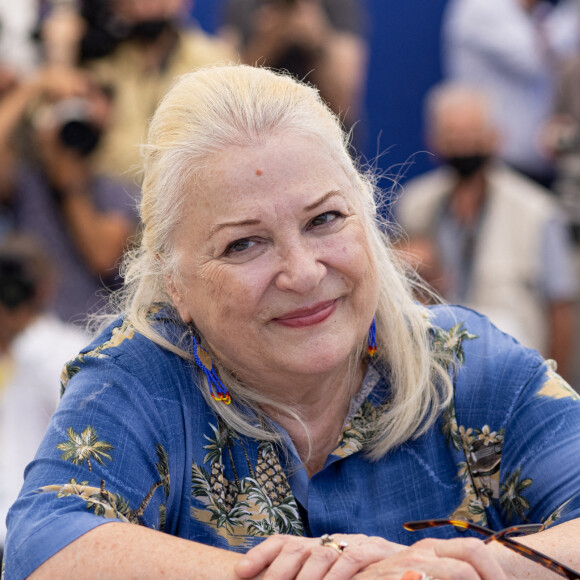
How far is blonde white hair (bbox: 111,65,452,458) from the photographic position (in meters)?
1.87

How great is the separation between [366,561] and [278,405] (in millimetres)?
436

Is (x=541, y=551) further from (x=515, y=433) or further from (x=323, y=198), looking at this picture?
(x=323, y=198)

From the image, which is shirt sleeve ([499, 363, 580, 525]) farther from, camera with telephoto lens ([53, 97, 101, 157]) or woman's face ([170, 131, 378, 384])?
camera with telephoto lens ([53, 97, 101, 157])

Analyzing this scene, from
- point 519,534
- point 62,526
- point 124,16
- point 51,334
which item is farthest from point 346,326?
point 124,16

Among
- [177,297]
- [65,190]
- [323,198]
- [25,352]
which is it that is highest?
[323,198]

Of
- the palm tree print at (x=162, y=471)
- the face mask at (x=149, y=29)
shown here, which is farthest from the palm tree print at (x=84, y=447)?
the face mask at (x=149, y=29)

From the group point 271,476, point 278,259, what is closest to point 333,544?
point 271,476

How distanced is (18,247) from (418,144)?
3.24 metres

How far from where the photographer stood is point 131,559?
1.63m

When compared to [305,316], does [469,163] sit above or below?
below

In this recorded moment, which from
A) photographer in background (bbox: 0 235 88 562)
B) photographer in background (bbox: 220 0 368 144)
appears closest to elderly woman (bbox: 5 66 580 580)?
photographer in background (bbox: 0 235 88 562)

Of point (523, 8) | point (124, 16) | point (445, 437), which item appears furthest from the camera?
point (523, 8)

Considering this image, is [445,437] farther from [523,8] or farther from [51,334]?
[523,8]

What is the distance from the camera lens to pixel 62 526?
167cm
